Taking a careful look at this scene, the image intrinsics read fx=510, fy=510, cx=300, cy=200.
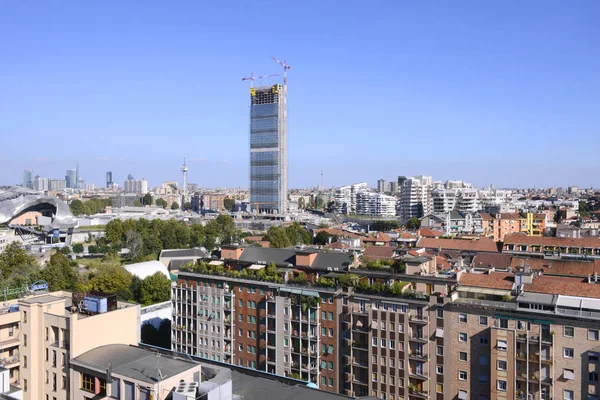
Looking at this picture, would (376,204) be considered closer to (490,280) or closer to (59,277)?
(59,277)

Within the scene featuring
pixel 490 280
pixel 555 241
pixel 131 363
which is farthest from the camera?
pixel 555 241

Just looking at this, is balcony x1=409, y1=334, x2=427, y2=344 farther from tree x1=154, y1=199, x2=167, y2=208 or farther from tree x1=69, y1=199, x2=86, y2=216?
tree x1=154, y1=199, x2=167, y2=208

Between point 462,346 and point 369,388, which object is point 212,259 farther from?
point 462,346

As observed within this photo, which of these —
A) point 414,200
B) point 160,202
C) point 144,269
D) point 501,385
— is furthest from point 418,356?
point 160,202

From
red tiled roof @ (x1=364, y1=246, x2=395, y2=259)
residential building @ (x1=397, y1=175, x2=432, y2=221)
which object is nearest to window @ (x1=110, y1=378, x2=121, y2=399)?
red tiled roof @ (x1=364, y1=246, x2=395, y2=259)

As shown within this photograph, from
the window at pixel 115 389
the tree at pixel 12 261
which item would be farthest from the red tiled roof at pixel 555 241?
the tree at pixel 12 261
